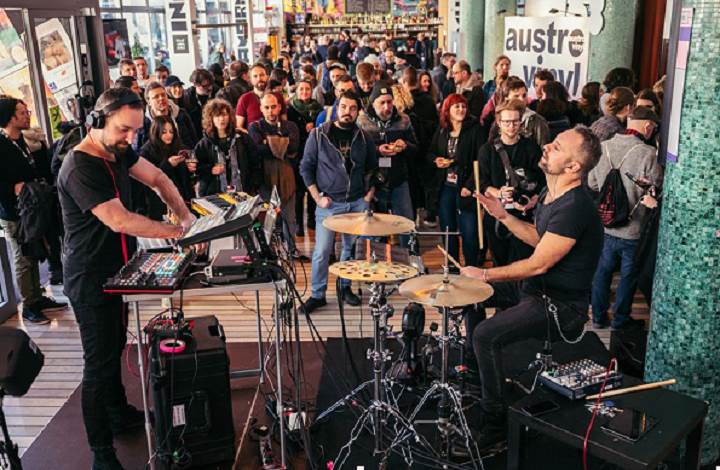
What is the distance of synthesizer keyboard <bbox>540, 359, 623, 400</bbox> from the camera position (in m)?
3.17

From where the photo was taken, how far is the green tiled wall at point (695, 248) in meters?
3.23

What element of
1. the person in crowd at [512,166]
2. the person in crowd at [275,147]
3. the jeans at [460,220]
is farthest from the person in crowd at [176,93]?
the person in crowd at [512,166]

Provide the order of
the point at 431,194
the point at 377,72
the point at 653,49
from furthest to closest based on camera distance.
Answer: the point at 653,49 < the point at 377,72 < the point at 431,194

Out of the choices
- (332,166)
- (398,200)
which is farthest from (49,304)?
(398,200)

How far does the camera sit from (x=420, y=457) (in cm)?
376

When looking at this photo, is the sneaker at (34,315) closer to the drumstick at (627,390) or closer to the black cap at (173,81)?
the black cap at (173,81)

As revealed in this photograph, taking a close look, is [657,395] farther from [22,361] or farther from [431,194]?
[431,194]

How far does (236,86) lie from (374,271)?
18.1 ft

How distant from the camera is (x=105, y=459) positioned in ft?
11.7

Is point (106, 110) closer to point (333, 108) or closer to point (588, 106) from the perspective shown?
point (333, 108)

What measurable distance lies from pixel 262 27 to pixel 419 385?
18.3 metres

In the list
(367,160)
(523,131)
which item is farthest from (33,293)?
(523,131)

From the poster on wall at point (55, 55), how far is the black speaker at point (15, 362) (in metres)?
4.71

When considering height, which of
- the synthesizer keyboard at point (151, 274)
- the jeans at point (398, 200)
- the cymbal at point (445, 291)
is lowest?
the jeans at point (398, 200)
